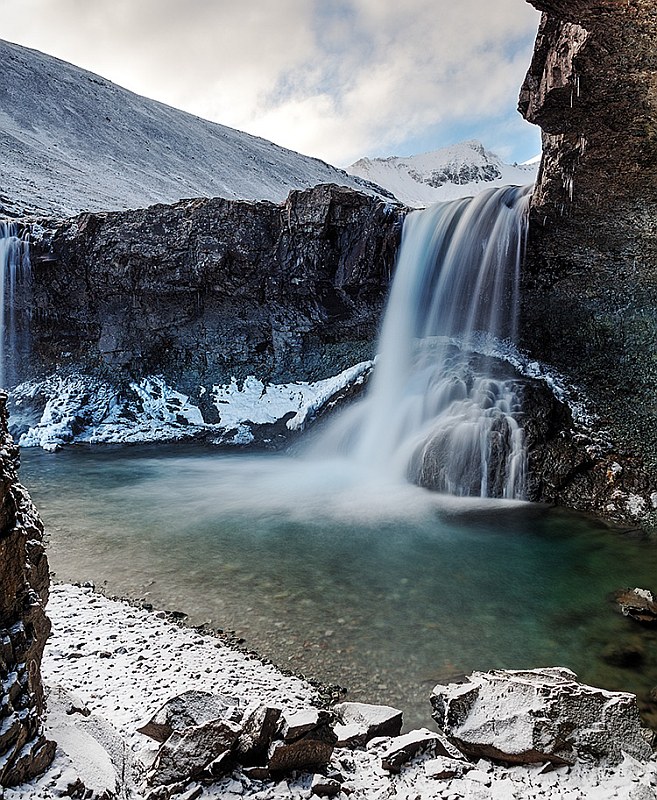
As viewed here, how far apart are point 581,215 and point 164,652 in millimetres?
12156

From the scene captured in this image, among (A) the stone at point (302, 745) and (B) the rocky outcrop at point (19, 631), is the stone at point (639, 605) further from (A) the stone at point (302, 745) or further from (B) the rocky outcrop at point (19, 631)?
(B) the rocky outcrop at point (19, 631)

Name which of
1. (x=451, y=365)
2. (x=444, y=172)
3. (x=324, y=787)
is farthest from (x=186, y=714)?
(x=444, y=172)

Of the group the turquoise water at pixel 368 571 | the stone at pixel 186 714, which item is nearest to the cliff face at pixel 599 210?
the turquoise water at pixel 368 571

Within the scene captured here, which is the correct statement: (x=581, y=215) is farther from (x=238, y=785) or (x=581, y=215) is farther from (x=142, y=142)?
(x=142, y=142)

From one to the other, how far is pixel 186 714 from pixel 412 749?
150 cm

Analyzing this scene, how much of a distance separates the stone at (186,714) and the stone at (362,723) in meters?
0.76

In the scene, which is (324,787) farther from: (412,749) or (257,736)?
(412,749)

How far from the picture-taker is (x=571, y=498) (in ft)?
34.1

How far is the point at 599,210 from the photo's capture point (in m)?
11.2

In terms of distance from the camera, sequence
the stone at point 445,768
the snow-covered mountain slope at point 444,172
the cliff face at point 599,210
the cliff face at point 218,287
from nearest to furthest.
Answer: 1. the stone at point 445,768
2. the cliff face at point 599,210
3. the cliff face at point 218,287
4. the snow-covered mountain slope at point 444,172

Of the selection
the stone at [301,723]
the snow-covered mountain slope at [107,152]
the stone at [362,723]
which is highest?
the snow-covered mountain slope at [107,152]

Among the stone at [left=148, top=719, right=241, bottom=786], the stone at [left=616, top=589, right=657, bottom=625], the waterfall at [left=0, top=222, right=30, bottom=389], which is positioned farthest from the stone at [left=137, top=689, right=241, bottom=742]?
the waterfall at [left=0, top=222, right=30, bottom=389]

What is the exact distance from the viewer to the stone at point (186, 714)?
10.7 ft

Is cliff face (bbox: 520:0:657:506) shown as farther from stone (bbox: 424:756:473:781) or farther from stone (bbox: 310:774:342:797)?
stone (bbox: 310:774:342:797)
